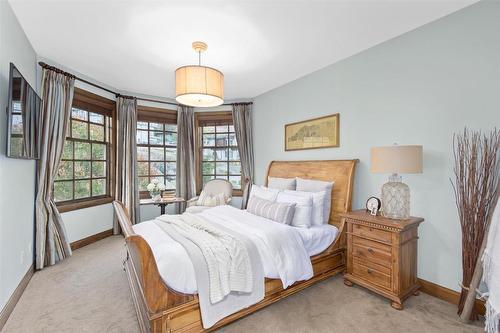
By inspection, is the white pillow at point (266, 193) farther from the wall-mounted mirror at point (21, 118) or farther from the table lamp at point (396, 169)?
the wall-mounted mirror at point (21, 118)

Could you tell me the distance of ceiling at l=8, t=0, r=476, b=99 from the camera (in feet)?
7.03

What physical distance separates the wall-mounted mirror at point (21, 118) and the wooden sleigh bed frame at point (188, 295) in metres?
1.04

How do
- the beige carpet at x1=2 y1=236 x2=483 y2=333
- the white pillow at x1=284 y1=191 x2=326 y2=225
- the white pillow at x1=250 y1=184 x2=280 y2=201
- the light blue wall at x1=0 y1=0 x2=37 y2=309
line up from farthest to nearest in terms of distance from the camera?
the white pillow at x1=250 y1=184 x2=280 y2=201 → the white pillow at x1=284 y1=191 x2=326 y2=225 → the light blue wall at x1=0 y1=0 x2=37 y2=309 → the beige carpet at x1=2 y1=236 x2=483 y2=333

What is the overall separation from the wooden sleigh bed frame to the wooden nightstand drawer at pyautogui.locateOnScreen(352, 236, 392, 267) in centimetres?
29

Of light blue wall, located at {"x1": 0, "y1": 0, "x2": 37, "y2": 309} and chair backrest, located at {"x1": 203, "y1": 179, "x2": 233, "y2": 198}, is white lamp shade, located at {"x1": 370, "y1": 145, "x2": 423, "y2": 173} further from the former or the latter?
light blue wall, located at {"x1": 0, "y1": 0, "x2": 37, "y2": 309}

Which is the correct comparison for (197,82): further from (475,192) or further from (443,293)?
(443,293)

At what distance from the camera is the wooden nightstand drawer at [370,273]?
229 centimetres

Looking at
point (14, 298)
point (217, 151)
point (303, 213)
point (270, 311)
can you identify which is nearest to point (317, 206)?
point (303, 213)

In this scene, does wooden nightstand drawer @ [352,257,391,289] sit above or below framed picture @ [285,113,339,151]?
below

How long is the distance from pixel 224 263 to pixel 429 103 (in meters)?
2.65

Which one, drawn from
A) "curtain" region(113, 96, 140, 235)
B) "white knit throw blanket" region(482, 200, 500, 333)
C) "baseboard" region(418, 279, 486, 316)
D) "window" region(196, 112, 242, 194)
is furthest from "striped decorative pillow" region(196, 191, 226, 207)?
"white knit throw blanket" region(482, 200, 500, 333)

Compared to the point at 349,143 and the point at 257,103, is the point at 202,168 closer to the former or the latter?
the point at 257,103

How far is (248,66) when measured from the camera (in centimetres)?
345

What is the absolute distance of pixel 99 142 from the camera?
13.9 ft
